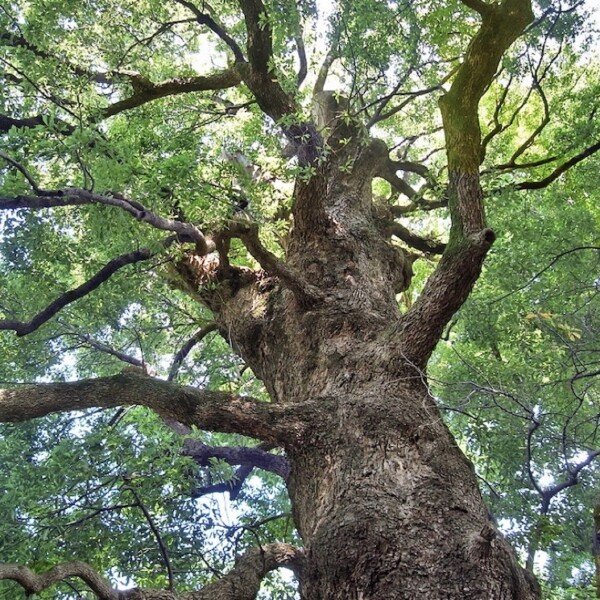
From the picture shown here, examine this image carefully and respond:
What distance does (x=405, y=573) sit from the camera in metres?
2.74

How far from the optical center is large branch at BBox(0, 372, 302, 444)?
367 centimetres

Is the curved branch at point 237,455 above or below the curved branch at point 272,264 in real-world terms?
below

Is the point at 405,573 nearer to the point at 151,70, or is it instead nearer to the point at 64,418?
the point at 64,418

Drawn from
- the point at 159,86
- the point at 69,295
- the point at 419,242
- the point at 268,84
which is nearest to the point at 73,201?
the point at 69,295

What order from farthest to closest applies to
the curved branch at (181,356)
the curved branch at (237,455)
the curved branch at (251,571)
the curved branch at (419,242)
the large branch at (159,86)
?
the curved branch at (419,242) → the curved branch at (181,356) → the large branch at (159,86) → the curved branch at (237,455) → the curved branch at (251,571)

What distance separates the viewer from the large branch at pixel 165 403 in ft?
12.0

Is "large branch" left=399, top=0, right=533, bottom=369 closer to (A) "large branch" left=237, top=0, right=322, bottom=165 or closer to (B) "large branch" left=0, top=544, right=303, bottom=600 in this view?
(B) "large branch" left=0, top=544, right=303, bottom=600

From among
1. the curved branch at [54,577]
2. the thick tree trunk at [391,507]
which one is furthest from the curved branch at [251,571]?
the curved branch at [54,577]

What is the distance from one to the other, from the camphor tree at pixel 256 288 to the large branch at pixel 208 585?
14mm

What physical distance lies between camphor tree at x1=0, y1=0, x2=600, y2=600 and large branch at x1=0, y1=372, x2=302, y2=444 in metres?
0.01

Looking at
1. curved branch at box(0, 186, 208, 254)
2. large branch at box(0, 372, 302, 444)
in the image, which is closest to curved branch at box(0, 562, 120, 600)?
large branch at box(0, 372, 302, 444)

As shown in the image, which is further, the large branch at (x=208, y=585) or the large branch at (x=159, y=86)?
the large branch at (x=159, y=86)

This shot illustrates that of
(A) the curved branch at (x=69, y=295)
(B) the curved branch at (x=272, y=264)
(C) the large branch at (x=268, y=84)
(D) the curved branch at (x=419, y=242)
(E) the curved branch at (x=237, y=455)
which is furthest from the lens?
(D) the curved branch at (x=419, y=242)

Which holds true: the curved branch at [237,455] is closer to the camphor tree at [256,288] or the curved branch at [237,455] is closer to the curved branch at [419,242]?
the camphor tree at [256,288]
